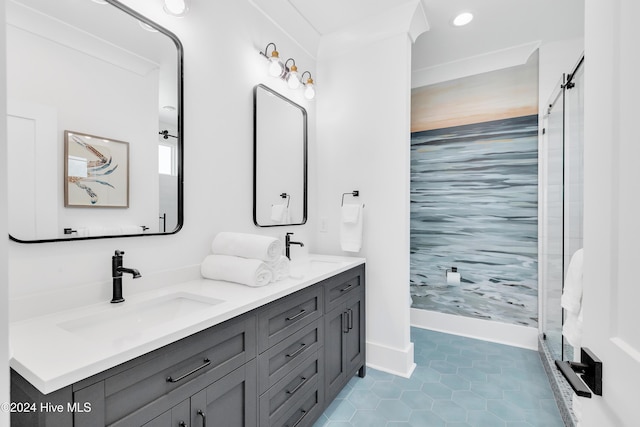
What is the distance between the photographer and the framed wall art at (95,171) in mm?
1157

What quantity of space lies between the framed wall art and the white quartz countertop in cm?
42

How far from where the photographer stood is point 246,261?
1.50 metres

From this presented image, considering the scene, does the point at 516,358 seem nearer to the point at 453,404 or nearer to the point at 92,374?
the point at 453,404

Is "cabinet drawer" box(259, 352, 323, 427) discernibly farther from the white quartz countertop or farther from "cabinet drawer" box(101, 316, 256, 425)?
the white quartz countertop

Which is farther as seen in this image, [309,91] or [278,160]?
[309,91]

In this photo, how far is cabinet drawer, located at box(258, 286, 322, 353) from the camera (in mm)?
1292

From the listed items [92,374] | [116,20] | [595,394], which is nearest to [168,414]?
[92,374]

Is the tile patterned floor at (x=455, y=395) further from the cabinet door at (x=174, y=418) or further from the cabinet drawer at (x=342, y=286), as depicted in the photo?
the cabinet door at (x=174, y=418)

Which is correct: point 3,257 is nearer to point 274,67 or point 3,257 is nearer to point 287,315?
point 287,315

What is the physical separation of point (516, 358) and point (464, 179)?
159 cm

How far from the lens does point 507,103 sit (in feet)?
9.15

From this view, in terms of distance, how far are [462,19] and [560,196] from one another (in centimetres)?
152

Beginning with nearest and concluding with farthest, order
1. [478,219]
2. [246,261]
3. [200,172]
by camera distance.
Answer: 1. [246,261]
2. [200,172]
3. [478,219]

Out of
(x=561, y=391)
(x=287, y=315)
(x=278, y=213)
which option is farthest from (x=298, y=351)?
(x=561, y=391)
